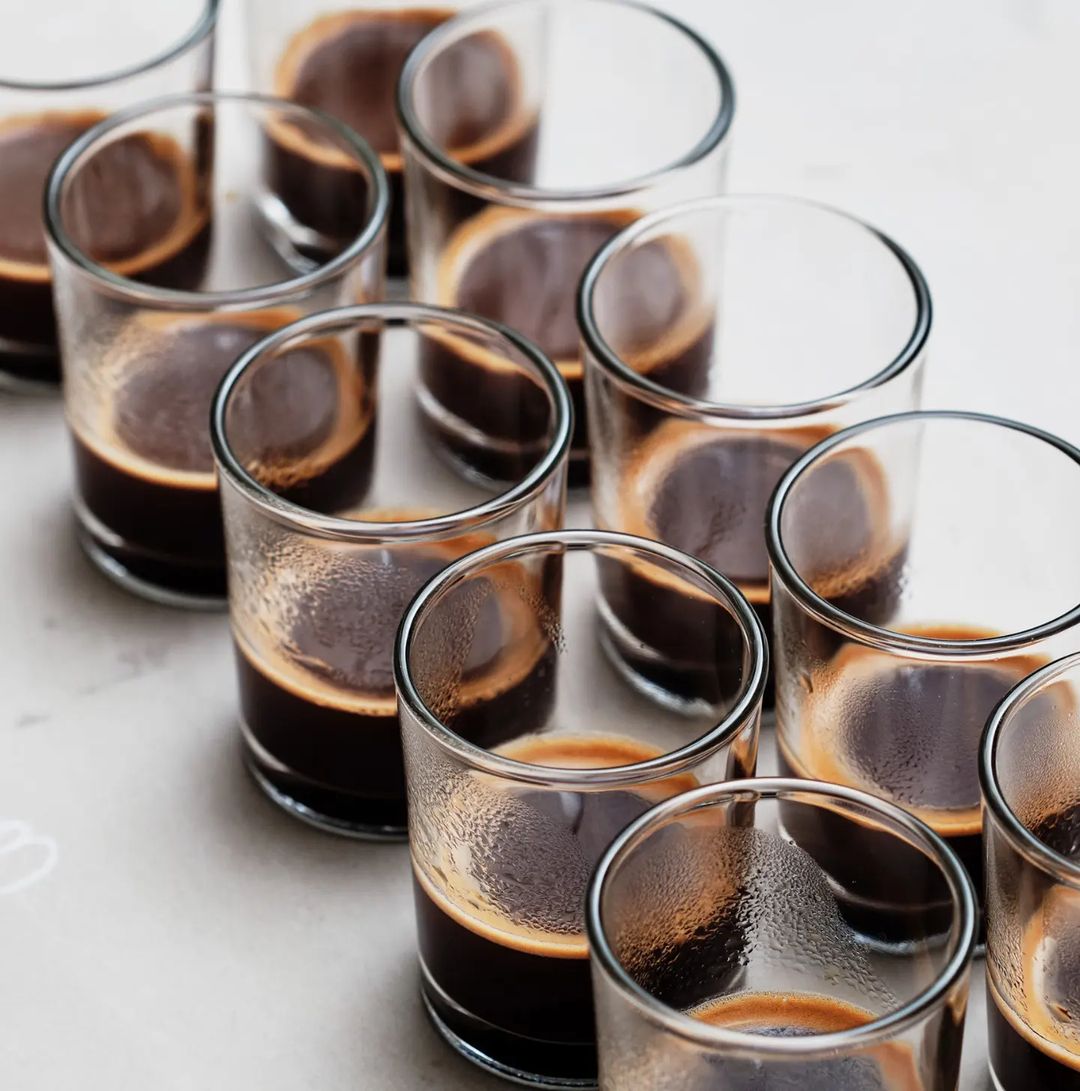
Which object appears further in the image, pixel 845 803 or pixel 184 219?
pixel 184 219

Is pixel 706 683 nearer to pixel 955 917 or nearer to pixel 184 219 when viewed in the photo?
pixel 955 917

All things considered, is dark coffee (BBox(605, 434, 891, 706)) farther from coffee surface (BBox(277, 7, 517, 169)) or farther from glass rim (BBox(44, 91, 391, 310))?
coffee surface (BBox(277, 7, 517, 169))

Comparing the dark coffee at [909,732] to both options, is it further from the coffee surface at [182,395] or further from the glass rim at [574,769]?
the coffee surface at [182,395]

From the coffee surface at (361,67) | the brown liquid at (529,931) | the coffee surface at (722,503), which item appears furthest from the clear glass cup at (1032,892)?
the coffee surface at (361,67)

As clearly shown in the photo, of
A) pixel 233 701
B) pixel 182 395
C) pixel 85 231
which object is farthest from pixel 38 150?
pixel 233 701

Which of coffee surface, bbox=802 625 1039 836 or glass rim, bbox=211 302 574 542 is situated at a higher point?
glass rim, bbox=211 302 574 542

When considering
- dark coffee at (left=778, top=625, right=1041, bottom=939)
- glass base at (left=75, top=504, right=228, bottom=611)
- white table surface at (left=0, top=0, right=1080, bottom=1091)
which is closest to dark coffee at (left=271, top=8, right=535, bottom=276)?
white table surface at (left=0, top=0, right=1080, bottom=1091)

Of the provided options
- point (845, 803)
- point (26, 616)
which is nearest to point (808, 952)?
point (845, 803)
